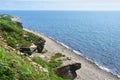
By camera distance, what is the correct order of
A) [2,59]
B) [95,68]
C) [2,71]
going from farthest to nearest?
[95,68], [2,59], [2,71]

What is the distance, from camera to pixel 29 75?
62.1 feet

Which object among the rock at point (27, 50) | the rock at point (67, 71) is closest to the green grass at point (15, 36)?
the rock at point (27, 50)

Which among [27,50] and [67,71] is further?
[27,50]

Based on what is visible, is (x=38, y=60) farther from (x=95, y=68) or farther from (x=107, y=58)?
(x=107, y=58)

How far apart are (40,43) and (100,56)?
54820mm

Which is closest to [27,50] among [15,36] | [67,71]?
[15,36]

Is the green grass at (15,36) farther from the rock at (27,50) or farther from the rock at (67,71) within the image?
the rock at (67,71)

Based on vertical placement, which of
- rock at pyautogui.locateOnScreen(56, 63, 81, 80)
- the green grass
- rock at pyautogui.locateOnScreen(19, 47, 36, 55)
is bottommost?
rock at pyautogui.locateOnScreen(56, 63, 81, 80)

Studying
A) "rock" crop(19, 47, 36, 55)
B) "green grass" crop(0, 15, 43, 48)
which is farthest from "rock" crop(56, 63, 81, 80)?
"green grass" crop(0, 15, 43, 48)

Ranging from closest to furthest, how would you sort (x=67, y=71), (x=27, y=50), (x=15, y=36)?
1. (x=67, y=71)
2. (x=27, y=50)
3. (x=15, y=36)

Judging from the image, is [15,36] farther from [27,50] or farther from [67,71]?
[67,71]

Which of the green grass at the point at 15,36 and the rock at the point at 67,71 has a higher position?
the green grass at the point at 15,36

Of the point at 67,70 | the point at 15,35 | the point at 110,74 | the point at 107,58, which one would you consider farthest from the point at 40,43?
the point at 107,58

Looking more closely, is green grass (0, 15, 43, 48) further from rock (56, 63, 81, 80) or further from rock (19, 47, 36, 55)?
rock (56, 63, 81, 80)
